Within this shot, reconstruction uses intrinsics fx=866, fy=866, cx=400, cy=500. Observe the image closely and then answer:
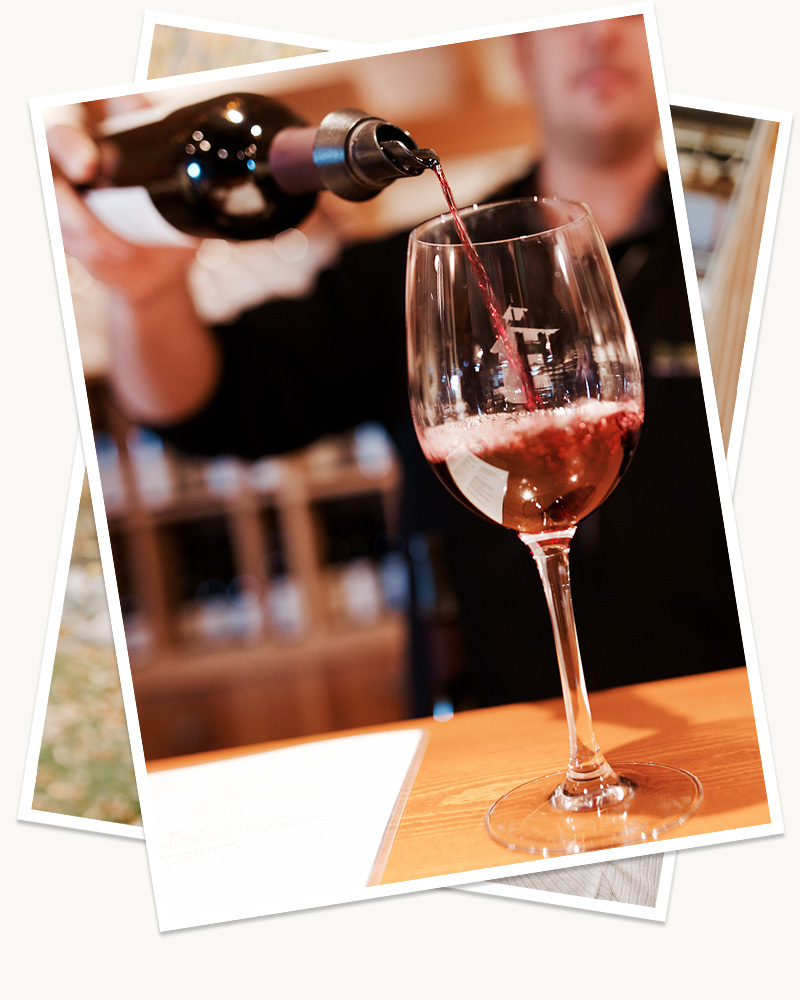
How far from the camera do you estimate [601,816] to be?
448mm

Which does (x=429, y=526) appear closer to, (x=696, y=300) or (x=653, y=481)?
(x=653, y=481)

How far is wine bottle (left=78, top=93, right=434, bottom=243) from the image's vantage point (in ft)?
1.97

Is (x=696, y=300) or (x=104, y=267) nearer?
(x=696, y=300)

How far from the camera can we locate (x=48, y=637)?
0.63 m

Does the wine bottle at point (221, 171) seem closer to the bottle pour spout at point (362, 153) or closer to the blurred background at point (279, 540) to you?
the bottle pour spout at point (362, 153)

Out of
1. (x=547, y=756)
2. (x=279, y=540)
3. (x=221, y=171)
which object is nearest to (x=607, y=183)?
(x=221, y=171)

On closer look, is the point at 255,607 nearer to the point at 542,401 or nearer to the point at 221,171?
the point at 221,171

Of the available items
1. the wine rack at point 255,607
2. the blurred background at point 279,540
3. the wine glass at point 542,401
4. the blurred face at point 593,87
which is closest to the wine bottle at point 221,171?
the wine glass at point 542,401

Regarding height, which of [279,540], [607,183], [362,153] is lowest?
[279,540]

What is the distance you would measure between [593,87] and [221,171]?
2.11ft

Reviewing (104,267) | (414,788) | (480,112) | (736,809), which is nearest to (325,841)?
(414,788)

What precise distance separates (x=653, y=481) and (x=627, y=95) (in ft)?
1.61

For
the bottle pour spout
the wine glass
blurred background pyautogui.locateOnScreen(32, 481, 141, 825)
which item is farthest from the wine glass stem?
blurred background pyautogui.locateOnScreen(32, 481, 141, 825)

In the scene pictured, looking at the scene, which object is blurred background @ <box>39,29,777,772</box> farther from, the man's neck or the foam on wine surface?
the foam on wine surface
